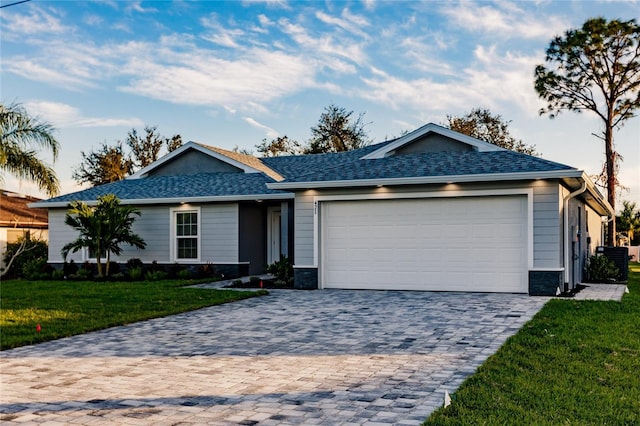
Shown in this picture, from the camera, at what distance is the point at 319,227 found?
47.6 ft

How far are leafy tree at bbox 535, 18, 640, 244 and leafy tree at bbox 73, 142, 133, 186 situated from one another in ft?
93.7

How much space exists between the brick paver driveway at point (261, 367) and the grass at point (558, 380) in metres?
0.28

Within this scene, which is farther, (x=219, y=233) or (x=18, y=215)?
(x=18, y=215)

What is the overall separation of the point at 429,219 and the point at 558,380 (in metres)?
8.16

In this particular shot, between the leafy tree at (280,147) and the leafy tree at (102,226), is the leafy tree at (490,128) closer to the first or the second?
the leafy tree at (280,147)

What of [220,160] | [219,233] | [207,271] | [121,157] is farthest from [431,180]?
[121,157]

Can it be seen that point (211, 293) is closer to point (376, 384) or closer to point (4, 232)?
point (376, 384)

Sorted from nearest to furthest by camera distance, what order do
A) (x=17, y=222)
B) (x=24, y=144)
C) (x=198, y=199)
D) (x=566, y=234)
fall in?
(x=566, y=234) → (x=24, y=144) → (x=198, y=199) → (x=17, y=222)

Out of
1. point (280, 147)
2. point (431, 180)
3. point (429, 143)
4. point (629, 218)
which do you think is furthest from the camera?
point (280, 147)

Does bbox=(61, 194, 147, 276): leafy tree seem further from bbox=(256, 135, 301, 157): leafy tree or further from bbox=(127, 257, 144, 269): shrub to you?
bbox=(256, 135, 301, 157): leafy tree

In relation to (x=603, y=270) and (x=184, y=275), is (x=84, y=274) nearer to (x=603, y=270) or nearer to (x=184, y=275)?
(x=184, y=275)

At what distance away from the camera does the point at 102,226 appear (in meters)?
18.0

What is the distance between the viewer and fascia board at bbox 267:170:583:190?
40.4 ft

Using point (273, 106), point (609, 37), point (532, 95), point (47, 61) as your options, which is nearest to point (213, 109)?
point (273, 106)
